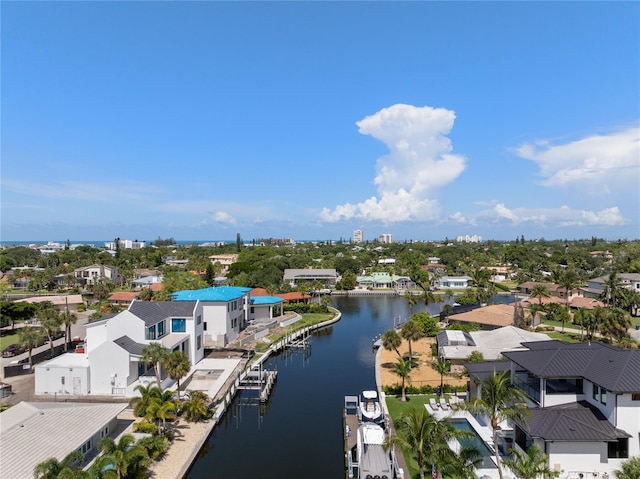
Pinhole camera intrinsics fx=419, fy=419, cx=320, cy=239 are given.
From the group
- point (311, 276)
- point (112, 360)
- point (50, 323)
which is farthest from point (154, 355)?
point (311, 276)

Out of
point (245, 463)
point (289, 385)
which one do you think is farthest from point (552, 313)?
point (245, 463)

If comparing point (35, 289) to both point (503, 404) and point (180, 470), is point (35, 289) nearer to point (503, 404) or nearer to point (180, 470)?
point (180, 470)

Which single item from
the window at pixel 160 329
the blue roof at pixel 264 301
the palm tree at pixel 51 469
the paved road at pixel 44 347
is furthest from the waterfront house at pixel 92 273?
the palm tree at pixel 51 469

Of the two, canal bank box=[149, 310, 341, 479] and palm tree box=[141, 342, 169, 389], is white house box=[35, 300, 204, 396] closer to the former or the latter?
palm tree box=[141, 342, 169, 389]

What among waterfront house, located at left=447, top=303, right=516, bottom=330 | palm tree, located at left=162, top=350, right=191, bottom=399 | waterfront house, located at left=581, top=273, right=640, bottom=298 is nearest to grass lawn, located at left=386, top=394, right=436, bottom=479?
palm tree, located at left=162, top=350, right=191, bottom=399

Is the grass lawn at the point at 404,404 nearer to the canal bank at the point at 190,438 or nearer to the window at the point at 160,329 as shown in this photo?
the canal bank at the point at 190,438

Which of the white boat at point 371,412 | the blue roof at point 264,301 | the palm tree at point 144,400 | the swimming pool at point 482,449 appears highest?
the blue roof at point 264,301
